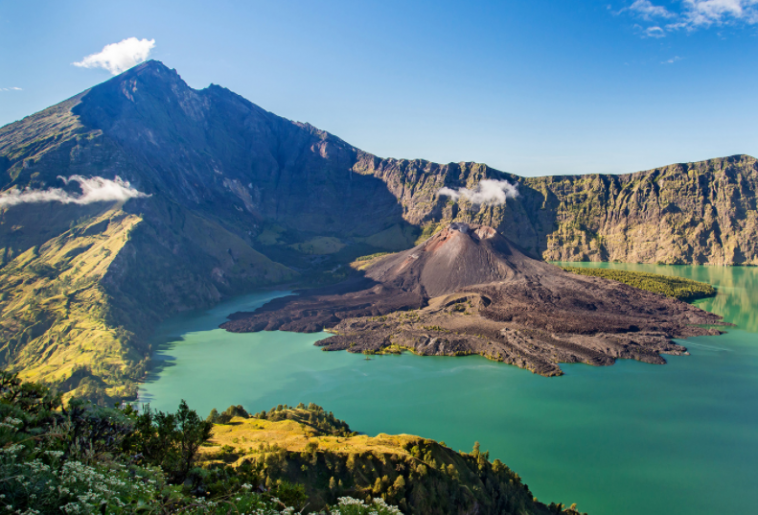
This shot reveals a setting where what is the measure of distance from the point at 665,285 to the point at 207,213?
11826 centimetres

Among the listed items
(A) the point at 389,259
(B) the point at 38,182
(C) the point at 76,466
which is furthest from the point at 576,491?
(B) the point at 38,182

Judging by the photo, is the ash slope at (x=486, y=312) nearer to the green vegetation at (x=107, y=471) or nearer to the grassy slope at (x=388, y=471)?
the grassy slope at (x=388, y=471)

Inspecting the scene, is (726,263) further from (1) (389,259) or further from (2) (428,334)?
(2) (428,334)

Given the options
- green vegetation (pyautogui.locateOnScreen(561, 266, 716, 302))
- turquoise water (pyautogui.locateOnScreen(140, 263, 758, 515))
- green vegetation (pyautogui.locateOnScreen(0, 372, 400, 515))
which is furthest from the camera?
green vegetation (pyautogui.locateOnScreen(561, 266, 716, 302))

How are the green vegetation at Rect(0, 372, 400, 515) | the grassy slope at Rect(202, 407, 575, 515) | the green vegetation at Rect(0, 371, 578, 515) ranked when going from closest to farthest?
1. the green vegetation at Rect(0, 372, 400, 515)
2. the green vegetation at Rect(0, 371, 578, 515)
3. the grassy slope at Rect(202, 407, 575, 515)

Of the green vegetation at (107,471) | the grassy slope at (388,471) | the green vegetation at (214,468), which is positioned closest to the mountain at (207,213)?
the grassy slope at (388,471)

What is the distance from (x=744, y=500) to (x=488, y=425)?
1568 cm

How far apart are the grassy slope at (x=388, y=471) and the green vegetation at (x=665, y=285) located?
Result: 66388 millimetres

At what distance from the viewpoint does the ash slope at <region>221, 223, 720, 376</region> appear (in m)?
51.3

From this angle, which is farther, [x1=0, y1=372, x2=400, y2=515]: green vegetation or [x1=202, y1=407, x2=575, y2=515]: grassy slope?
[x1=202, y1=407, x2=575, y2=515]: grassy slope

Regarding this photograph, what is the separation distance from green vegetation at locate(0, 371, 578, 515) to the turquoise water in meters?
6.80

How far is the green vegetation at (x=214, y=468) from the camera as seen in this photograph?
23.9 feet

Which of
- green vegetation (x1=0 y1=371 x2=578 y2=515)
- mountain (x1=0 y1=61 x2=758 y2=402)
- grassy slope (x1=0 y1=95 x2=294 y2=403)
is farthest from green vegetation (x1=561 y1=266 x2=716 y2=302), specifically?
grassy slope (x1=0 y1=95 x2=294 y2=403)

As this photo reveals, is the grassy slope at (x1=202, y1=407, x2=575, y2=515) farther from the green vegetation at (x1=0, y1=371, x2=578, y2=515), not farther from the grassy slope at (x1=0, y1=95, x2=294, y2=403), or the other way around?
the grassy slope at (x1=0, y1=95, x2=294, y2=403)
